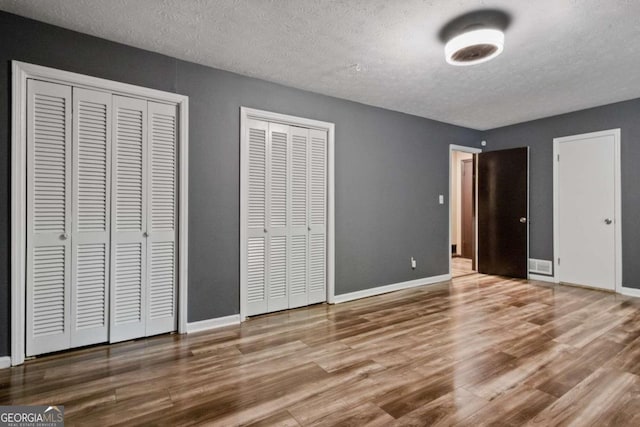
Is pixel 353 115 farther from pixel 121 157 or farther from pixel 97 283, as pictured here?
pixel 97 283

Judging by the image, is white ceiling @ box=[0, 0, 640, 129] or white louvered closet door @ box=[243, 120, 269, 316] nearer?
white ceiling @ box=[0, 0, 640, 129]

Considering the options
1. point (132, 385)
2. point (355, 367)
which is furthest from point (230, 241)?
point (355, 367)

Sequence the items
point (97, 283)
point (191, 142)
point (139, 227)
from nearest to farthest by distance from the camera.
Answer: point (97, 283) < point (139, 227) < point (191, 142)

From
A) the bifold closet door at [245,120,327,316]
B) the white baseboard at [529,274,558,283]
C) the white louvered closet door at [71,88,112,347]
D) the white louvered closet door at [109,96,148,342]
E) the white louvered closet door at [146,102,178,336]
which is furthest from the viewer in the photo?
the white baseboard at [529,274,558,283]

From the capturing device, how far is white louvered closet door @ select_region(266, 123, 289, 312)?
356 centimetres

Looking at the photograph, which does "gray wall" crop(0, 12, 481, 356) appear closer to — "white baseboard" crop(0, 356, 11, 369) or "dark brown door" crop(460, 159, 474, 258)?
"white baseboard" crop(0, 356, 11, 369)

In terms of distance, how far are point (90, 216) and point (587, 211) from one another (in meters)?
6.06

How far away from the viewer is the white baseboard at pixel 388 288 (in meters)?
4.09

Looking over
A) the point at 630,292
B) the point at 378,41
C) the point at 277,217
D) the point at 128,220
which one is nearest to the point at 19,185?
the point at 128,220

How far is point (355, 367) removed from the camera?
2336 millimetres

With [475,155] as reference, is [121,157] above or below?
below

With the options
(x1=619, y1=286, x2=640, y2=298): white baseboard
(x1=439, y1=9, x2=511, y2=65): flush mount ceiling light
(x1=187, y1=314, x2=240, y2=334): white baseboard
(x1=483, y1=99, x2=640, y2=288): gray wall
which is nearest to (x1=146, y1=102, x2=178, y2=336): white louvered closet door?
(x1=187, y1=314, x2=240, y2=334): white baseboard

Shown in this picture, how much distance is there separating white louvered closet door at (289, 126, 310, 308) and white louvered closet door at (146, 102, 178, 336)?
1266 millimetres

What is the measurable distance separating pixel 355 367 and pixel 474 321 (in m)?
1.64
